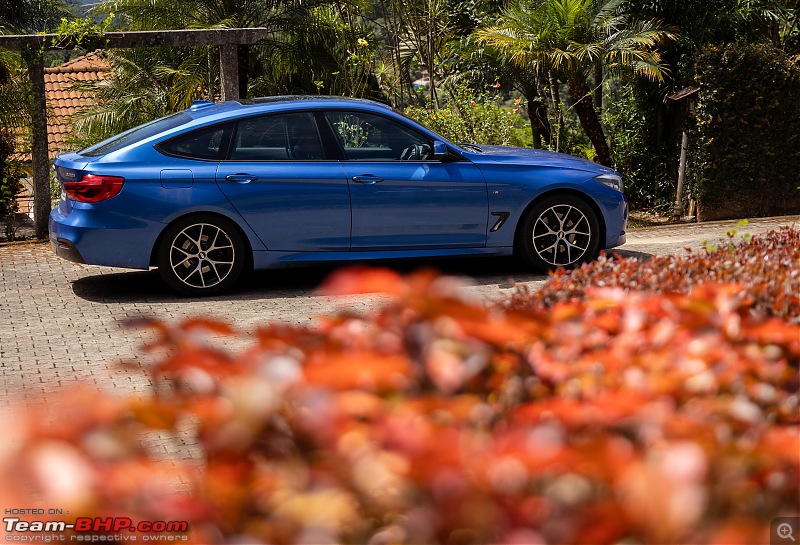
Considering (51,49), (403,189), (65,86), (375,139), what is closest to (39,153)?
(51,49)

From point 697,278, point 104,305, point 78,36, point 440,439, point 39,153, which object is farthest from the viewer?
point 39,153

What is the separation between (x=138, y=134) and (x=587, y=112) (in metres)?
7.44

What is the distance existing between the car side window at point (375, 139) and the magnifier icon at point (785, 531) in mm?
6734

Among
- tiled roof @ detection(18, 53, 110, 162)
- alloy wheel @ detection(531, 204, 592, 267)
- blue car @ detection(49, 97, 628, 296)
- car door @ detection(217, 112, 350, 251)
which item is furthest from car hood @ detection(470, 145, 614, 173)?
tiled roof @ detection(18, 53, 110, 162)

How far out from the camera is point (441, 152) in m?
8.52

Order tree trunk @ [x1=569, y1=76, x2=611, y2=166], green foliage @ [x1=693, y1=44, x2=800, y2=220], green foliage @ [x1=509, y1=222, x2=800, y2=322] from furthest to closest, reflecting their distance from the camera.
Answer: tree trunk @ [x1=569, y1=76, x2=611, y2=166]
green foliage @ [x1=693, y1=44, x2=800, y2=220]
green foliage @ [x1=509, y1=222, x2=800, y2=322]

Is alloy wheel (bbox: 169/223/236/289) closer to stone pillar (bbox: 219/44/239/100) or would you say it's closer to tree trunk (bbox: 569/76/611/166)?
stone pillar (bbox: 219/44/239/100)

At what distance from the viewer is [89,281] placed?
9.06 metres

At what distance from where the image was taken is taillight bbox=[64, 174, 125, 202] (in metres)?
7.93

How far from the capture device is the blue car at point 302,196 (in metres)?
8.00

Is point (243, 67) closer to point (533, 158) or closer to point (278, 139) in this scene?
point (278, 139)

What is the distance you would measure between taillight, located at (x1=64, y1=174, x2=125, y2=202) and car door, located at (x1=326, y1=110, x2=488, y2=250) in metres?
1.83

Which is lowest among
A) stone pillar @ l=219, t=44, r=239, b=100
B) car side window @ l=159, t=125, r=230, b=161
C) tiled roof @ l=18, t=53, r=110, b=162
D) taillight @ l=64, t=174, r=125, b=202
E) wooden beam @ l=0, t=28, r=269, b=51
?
taillight @ l=64, t=174, r=125, b=202

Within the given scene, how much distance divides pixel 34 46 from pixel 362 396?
10.4m
